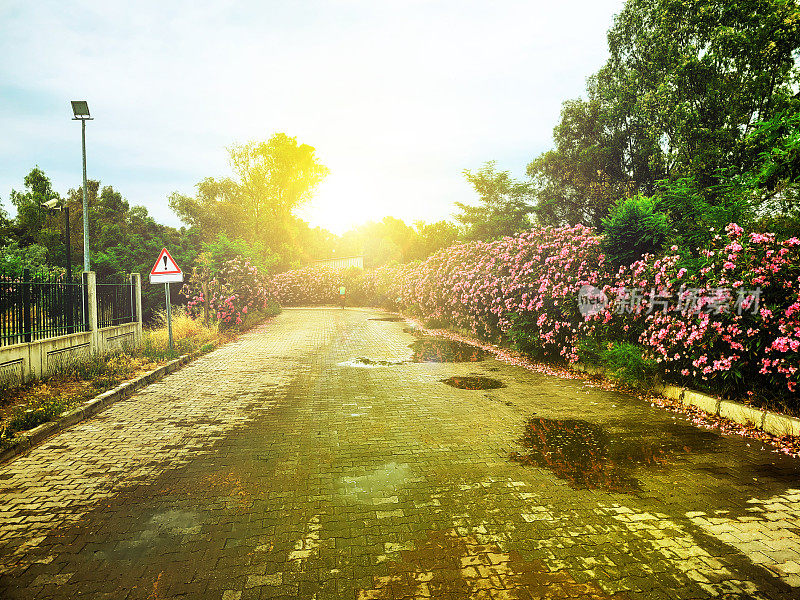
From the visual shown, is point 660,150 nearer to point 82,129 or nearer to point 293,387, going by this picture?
point 293,387

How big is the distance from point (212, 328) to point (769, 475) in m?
16.5

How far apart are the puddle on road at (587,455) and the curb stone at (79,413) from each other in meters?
5.82

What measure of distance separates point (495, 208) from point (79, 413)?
107 ft

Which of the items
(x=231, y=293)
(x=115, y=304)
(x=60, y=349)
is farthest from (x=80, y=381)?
(x=231, y=293)

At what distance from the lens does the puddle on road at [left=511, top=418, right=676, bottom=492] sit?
462 cm

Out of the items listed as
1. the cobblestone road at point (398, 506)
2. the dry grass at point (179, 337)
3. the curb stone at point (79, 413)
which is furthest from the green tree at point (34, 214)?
the cobblestone road at point (398, 506)

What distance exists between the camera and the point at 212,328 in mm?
17312

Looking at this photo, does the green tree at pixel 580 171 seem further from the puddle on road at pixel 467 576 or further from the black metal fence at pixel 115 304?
the puddle on road at pixel 467 576

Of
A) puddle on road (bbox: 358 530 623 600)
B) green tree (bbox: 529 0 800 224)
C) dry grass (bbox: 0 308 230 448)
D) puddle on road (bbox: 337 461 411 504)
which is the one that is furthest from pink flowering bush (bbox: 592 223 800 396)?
green tree (bbox: 529 0 800 224)

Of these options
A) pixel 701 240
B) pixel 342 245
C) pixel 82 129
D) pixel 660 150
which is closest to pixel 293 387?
pixel 701 240

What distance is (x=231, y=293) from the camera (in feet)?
66.3

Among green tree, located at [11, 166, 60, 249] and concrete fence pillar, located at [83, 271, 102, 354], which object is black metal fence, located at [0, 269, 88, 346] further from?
green tree, located at [11, 166, 60, 249]

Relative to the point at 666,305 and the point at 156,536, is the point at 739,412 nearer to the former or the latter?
the point at 666,305

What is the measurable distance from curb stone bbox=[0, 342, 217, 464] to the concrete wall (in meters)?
1.55
